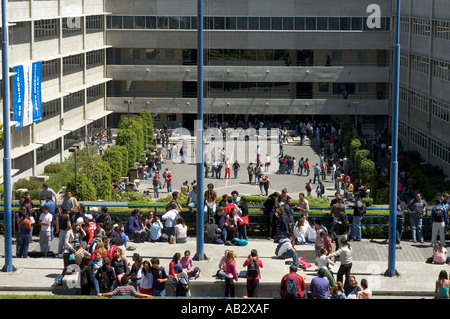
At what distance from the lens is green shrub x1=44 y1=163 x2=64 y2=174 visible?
180ft

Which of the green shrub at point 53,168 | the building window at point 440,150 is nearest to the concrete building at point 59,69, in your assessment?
the green shrub at point 53,168

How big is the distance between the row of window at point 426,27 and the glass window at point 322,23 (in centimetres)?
834

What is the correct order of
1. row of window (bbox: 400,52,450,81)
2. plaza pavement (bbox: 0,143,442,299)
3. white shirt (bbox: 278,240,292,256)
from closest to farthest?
plaza pavement (bbox: 0,143,442,299) < white shirt (bbox: 278,240,292,256) < row of window (bbox: 400,52,450,81)

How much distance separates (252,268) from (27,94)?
1164 inches

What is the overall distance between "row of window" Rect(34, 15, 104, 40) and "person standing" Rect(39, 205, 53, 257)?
93.8 feet

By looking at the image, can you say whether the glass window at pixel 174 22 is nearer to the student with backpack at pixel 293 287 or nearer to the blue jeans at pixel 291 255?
the blue jeans at pixel 291 255

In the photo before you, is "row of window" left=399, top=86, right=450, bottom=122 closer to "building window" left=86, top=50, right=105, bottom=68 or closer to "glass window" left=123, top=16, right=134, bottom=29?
"glass window" left=123, top=16, right=134, bottom=29

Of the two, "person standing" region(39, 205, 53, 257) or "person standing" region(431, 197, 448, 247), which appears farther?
"person standing" region(431, 197, 448, 247)

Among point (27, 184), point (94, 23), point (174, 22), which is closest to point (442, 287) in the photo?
point (27, 184)

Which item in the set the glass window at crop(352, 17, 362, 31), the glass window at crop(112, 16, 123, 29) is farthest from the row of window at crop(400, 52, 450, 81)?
the glass window at crop(112, 16, 123, 29)

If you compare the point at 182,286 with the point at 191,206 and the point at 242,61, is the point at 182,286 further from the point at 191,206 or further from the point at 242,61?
the point at 242,61

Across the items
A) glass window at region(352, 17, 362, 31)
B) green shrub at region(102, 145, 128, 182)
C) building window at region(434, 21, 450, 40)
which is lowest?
green shrub at region(102, 145, 128, 182)

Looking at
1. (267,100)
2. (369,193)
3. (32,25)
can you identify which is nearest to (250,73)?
(267,100)

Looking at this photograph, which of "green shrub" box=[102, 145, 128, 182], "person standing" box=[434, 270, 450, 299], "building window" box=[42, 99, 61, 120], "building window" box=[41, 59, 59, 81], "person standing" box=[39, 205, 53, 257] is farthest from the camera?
"building window" box=[42, 99, 61, 120]
